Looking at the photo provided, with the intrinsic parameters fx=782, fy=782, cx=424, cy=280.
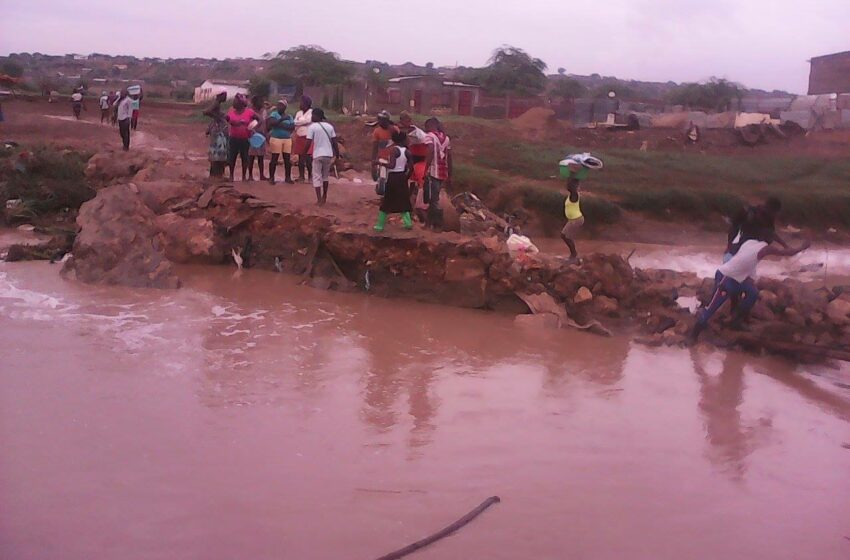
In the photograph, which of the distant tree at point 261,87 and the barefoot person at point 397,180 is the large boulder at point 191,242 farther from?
the distant tree at point 261,87

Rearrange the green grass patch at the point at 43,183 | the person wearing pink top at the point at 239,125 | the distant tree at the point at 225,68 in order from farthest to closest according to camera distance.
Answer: the distant tree at the point at 225,68
the green grass patch at the point at 43,183
the person wearing pink top at the point at 239,125

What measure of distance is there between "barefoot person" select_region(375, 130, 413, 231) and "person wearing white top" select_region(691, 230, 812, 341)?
3.79m

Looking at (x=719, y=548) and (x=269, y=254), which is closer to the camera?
(x=719, y=548)

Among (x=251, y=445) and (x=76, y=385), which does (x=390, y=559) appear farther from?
(x=76, y=385)

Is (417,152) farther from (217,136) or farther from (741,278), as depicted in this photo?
(741,278)

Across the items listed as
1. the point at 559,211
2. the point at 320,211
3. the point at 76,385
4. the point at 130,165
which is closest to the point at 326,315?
→ the point at 320,211

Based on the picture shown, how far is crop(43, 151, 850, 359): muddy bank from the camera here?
870cm

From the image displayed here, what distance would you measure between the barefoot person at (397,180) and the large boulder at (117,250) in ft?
9.03

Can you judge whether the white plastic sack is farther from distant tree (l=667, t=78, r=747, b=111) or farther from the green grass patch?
distant tree (l=667, t=78, r=747, b=111)

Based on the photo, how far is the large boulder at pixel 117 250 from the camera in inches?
376

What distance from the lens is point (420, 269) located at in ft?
32.2

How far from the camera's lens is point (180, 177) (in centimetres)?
1229

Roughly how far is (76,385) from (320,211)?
5076 mm

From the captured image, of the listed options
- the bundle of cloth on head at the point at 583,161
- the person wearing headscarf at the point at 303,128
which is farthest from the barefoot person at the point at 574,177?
the person wearing headscarf at the point at 303,128
